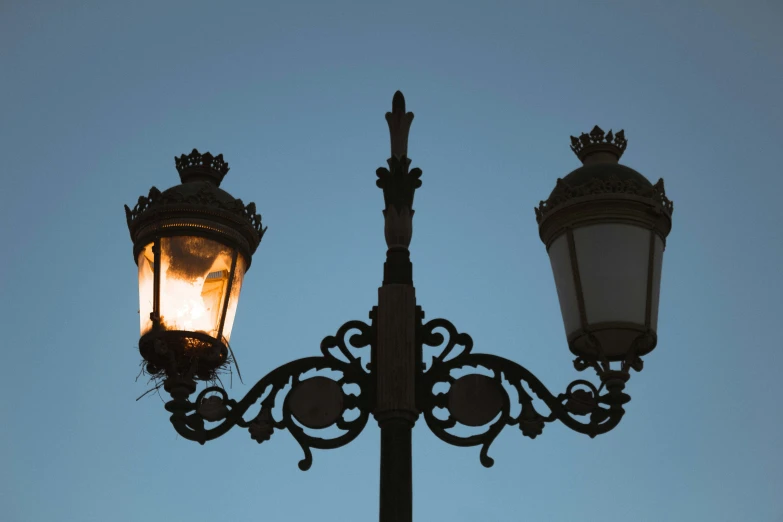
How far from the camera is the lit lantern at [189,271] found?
5270 millimetres

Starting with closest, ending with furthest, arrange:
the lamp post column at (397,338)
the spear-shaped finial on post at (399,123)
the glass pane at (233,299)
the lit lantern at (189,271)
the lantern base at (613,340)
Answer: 1. the lamp post column at (397,338)
2. the lantern base at (613,340)
3. the lit lantern at (189,271)
4. the glass pane at (233,299)
5. the spear-shaped finial on post at (399,123)

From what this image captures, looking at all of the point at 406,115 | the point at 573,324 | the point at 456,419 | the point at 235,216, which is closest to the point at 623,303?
the point at 573,324

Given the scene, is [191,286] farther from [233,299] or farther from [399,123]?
[399,123]

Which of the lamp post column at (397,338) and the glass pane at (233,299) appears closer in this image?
the lamp post column at (397,338)

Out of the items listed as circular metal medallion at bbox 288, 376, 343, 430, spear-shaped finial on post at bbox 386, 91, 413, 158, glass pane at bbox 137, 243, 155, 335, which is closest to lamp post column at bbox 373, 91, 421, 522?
spear-shaped finial on post at bbox 386, 91, 413, 158

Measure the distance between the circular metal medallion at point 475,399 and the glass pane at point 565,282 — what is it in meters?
0.44

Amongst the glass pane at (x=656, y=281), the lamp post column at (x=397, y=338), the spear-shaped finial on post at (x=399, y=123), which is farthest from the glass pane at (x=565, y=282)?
the spear-shaped finial on post at (x=399, y=123)

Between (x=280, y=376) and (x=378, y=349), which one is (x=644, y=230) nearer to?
(x=378, y=349)

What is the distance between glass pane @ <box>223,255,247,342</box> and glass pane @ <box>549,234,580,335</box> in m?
1.47

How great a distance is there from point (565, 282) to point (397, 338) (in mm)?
817

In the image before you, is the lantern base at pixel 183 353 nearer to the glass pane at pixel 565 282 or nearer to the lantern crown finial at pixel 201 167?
the lantern crown finial at pixel 201 167

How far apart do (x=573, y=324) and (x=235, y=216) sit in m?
1.64

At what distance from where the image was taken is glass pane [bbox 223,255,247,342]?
5414 mm

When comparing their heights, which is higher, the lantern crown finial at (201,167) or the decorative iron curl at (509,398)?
the lantern crown finial at (201,167)
